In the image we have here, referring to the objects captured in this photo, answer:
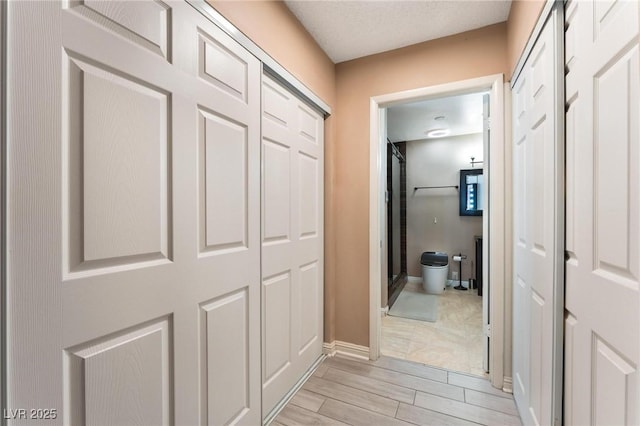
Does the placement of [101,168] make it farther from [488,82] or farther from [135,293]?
[488,82]

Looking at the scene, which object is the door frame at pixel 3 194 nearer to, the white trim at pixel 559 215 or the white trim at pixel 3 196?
the white trim at pixel 3 196

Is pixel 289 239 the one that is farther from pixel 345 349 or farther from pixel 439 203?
pixel 439 203

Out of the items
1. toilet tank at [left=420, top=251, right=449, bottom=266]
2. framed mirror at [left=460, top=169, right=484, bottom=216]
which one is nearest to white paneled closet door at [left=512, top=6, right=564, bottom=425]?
toilet tank at [left=420, top=251, right=449, bottom=266]

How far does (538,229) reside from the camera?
1.23m

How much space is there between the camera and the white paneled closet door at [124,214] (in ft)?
2.16

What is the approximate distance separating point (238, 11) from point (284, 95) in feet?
1.64

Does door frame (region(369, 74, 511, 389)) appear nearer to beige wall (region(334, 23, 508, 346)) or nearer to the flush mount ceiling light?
beige wall (region(334, 23, 508, 346))

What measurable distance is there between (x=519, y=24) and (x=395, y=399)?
2372 millimetres

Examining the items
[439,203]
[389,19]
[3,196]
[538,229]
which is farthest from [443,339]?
[3,196]

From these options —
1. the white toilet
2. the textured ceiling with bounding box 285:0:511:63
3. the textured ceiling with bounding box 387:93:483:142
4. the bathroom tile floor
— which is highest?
the textured ceiling with bounding box 285:0:511:63

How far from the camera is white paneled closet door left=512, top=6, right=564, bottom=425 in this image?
1045 mm

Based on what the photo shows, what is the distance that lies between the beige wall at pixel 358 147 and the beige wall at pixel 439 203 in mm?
2710

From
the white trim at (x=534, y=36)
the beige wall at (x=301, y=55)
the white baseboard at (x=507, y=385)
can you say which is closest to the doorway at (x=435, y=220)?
the white baseboard at (x=507, y=385)

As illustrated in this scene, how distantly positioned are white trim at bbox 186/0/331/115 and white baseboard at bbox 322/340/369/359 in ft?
6.47
